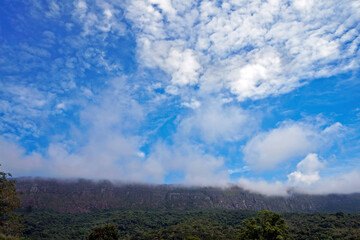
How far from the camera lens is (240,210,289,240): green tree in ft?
152

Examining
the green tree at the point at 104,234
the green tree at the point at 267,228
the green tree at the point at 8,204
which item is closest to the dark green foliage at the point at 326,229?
the green tree at the point at 267,228

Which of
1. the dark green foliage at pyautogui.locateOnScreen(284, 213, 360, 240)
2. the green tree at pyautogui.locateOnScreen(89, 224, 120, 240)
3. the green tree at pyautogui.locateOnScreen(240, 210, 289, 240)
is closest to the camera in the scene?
the green tree at pyautogui.locateOnScreen(240, 210, 289, 240)

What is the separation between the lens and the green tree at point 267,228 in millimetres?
46438

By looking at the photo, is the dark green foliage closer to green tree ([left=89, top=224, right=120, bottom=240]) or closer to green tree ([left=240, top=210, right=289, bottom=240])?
green tree ([left=240, top=210, right=289, bottom=240])

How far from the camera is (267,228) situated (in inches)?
1833

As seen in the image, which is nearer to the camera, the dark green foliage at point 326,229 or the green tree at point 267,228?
the green tree at point 267,228

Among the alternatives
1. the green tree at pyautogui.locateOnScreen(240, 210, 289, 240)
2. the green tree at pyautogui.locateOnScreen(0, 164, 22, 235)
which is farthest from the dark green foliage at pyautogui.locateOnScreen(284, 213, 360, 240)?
the green tree at pyautogui.locateOnScreen(0, 164, 22, 235)

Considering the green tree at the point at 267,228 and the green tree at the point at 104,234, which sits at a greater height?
the green tree at the point at 267,228

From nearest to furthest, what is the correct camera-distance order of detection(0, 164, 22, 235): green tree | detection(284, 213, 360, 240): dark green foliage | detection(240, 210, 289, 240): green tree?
detection(0, 164, 22, 235): green tree
detection(240, 210, 289, 240): green tree
detection(284, 213, 360, 240): dark green foliage

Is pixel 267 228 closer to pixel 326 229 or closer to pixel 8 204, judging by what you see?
pixel 8 204

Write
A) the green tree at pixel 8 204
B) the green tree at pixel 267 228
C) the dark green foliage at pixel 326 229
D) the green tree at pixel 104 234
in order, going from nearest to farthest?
the green tree at pixel 8 204 → the green tree at pixel 267 228 → the green tree at pixel 104 234 → the dark green foliage at pixel 326 229

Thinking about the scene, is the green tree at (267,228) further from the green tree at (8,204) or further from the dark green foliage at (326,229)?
the dark green foliage at (326,229)

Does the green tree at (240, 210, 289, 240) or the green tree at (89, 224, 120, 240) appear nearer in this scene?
the green tree at (240, 210, 289, 240)

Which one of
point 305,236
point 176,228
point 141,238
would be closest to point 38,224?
point 141,238
